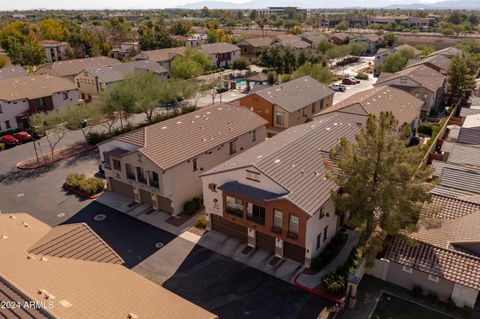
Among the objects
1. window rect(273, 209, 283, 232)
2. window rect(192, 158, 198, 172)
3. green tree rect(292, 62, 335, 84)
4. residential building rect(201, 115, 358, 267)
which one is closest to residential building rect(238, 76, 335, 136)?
green tree rect(292, 62, 335, 84)

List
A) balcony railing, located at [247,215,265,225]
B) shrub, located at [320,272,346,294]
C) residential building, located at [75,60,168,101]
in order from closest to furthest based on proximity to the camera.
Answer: shrub, located at [320,272,346,294] → balcony railing, located at [247,215,265,225] → residential building, located at [75,60,168,101]

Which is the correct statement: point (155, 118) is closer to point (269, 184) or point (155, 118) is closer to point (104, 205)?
point (104, 205)

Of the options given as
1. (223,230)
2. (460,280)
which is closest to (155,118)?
(223,230)

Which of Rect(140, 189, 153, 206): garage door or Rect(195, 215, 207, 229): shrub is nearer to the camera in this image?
Rect(195, 215, 207, 229): shrub

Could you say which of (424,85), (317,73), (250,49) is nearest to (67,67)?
(317,73)

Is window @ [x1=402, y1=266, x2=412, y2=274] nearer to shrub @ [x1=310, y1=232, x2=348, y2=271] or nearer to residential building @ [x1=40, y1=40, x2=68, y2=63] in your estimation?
shrub @ [x1=310, y1=232, x2=348, y2=271]

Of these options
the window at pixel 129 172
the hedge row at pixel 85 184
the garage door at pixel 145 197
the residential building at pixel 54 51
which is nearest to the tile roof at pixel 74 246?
the window at pixel 129 172
